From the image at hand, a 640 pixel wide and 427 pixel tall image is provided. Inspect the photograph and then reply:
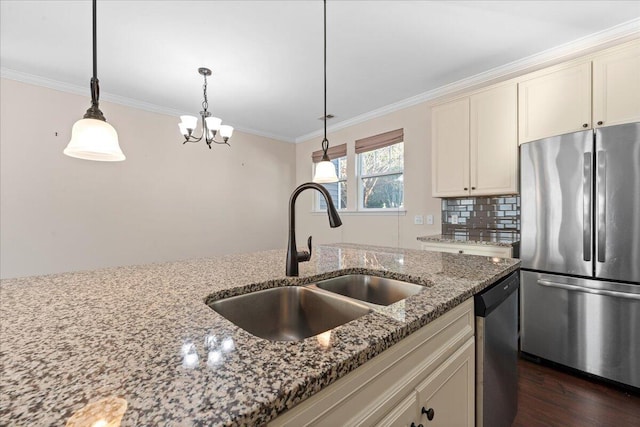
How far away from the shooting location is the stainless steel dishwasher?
1.10 m

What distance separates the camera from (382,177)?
3969 millimetres

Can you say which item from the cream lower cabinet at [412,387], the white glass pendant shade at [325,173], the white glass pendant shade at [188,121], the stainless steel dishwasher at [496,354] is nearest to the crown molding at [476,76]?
the white glass pendant shade at [188,121]

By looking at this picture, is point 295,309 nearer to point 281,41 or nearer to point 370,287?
point 370,287

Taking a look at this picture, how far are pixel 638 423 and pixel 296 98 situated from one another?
3.91 metres

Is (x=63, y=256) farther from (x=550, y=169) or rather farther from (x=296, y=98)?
(x=550, y=169)

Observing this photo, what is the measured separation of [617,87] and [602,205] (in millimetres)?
917

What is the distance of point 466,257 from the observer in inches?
63.0

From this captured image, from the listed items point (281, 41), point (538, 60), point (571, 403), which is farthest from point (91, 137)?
point (538, 60)

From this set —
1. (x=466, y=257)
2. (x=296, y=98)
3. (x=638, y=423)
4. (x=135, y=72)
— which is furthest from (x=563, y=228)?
(x=135, y=72)

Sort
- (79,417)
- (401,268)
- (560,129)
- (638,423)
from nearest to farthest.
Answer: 1. (79,417)
2. (401,268)
3. (638,423)
4. (560,129)

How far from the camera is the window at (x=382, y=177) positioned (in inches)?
148

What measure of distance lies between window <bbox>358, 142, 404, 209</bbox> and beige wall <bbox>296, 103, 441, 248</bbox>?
0.13 m

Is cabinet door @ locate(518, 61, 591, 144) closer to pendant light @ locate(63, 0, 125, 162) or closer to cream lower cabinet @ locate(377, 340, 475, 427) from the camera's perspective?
cream lower cabinet @ locate(377, 340, 475, 427)

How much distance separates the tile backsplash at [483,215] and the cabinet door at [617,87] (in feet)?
2.93
